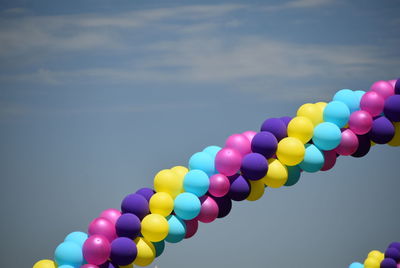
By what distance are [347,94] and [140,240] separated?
3.71 m

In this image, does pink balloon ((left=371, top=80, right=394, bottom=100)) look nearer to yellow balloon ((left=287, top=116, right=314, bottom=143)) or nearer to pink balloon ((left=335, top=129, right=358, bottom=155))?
pink balloon ((left=335, top=129, right=358, bottom=155))

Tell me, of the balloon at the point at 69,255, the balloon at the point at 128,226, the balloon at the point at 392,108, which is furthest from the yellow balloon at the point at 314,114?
the balloon at the point at 69,255

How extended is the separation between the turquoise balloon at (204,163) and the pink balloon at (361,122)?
209 cm

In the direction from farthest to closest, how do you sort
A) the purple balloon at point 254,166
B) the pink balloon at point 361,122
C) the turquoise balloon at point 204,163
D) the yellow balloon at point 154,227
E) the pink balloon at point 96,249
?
the turquoise balloon at point 204,163 → the pink balloon at point 361,122 → the purple balloon at point 254,166 → the yellow balloon at point 154,227 → the pink balloon at point 96,249

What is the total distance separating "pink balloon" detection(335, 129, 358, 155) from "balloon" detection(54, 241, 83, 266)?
4006 millimetres

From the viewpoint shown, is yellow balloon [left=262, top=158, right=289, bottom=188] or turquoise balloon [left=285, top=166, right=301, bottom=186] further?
turquoise balloon [left=285, top=166, right=301, bottom=186]

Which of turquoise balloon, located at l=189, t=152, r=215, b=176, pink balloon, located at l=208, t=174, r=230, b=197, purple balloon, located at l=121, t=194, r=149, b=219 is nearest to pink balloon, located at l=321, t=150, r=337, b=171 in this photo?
pink balloon, located at l=208, t=174, r=230, b=197

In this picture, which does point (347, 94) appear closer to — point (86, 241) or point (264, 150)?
point (264, 150)

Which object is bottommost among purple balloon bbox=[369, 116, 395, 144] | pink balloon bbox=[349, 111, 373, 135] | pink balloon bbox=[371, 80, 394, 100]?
purple balloon bbox=[369, 116, 395, 144]

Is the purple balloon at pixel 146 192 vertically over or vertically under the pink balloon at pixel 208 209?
over

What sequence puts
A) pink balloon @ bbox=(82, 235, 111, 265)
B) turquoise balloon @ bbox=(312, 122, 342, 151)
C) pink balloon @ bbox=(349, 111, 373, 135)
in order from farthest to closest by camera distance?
pink balloon @ bbox=(349, 111, 373, 135)
turquoise balloon @ bbox=(312, 122, 342, 151)
pink balloon @ bbox=(82, 235, 111, 265)

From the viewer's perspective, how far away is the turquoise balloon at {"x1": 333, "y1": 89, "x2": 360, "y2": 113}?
1188cm

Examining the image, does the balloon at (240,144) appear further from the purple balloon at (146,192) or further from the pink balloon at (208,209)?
the purple balloon at (146,192)

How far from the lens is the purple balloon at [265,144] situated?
11.5 meters
